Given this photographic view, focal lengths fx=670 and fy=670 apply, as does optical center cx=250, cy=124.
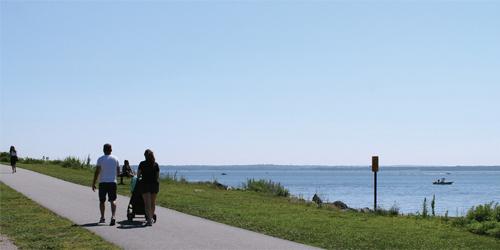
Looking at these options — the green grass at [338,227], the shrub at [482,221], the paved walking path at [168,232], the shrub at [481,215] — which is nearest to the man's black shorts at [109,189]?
the paved walking path at [168,232]

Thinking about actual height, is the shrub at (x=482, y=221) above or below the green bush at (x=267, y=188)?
below

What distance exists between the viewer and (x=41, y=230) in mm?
12680

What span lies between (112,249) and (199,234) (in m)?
2.40

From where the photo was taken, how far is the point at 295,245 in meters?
11.1

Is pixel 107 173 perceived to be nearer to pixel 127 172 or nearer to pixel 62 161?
pixel 127 172

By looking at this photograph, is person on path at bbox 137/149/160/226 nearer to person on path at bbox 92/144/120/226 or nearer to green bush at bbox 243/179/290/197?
person on path at bbox 92/144/120/226

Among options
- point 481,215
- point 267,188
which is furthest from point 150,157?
point 267,188

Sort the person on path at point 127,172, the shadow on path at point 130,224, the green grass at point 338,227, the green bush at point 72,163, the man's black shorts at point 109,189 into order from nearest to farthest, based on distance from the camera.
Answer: the green grass at point 338,227 → the shadow on path at point 130,224 → the man's black shorts at point 109,189 → the person on path at point 127,172 → the green bush at point 72,163

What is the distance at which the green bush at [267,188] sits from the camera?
91.6 ft

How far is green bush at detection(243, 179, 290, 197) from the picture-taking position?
91.6 ft

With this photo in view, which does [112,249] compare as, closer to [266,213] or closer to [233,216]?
[233,216]

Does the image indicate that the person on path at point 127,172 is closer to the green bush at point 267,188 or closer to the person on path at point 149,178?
the person on path at point 149,178

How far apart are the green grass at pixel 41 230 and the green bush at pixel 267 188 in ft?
40.6

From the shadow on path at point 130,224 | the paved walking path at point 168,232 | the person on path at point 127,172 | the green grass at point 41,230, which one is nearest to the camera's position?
the green grass at point 41,230
